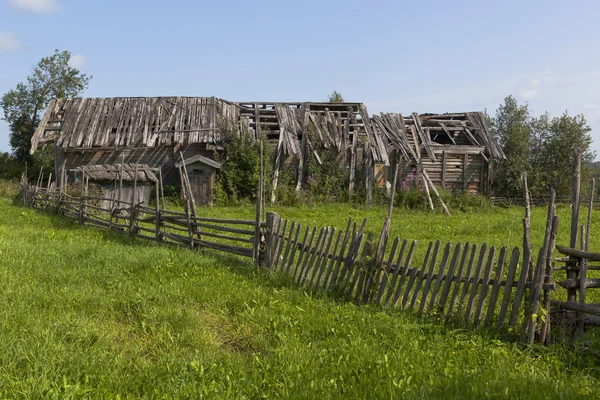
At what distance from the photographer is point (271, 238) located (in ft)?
26.0

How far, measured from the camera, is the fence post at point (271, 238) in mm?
7848

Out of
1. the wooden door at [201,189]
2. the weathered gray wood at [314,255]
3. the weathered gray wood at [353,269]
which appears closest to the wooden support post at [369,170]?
the wooden door at [201,189]

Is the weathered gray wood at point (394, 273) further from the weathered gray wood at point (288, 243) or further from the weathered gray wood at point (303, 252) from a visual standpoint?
the weathered gray wood at point (288, 243)

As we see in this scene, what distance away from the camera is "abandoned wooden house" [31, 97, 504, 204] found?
890 inches

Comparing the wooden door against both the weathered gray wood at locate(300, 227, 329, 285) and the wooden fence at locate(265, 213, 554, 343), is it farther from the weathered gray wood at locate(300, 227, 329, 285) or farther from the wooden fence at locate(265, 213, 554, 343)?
the weathered gray wood at locate(300, 227, 329, 285)

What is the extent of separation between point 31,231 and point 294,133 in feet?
43.7

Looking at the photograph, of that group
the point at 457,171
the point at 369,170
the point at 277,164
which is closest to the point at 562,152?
the point at 457,171

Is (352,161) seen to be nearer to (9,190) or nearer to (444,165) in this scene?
(444,165)

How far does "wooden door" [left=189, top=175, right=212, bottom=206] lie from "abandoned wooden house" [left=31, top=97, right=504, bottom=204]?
43 millimetres

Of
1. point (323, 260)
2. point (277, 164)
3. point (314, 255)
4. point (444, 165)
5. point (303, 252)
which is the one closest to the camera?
point (323, 260)

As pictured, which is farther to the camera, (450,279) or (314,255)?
(314,255)

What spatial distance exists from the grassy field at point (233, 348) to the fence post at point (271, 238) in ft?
2.06

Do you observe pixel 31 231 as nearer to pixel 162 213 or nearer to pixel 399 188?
pixel 162 213

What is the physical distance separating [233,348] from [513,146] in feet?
86.6
